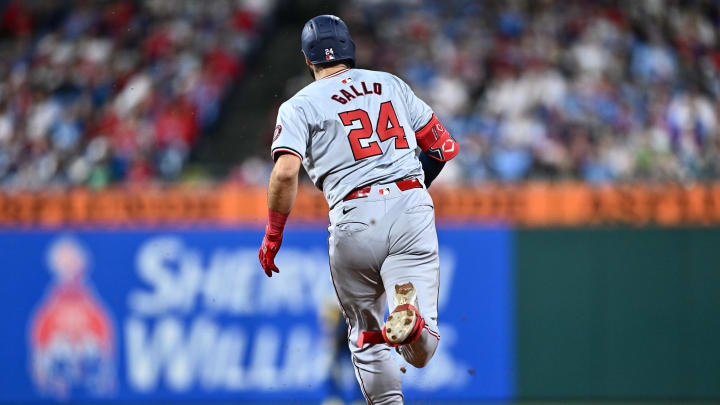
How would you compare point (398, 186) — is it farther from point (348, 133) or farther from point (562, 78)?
point (562, 78)

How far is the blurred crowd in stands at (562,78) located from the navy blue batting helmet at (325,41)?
21.5 feet

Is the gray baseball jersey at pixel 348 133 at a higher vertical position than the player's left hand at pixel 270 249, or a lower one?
higher

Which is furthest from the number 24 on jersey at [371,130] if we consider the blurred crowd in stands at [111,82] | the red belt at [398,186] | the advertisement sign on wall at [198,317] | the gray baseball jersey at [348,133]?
the blurred crowd in stands at [111,82]

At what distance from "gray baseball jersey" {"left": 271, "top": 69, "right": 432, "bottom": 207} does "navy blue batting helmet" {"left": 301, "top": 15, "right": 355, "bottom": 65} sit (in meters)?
0.13

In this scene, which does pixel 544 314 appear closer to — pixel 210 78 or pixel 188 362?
pixel 188 362

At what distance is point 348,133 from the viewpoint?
5543mm

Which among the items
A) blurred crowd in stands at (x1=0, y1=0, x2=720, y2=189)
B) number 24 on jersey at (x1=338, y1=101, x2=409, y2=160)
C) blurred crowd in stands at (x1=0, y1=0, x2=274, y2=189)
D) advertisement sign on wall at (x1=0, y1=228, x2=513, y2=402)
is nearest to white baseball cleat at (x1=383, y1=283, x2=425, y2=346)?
number 24 on jersey at (x1=338, y1=101, x2=409, y2=160)

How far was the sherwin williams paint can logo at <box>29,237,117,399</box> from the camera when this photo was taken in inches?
475

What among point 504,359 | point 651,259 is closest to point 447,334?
point 504,359

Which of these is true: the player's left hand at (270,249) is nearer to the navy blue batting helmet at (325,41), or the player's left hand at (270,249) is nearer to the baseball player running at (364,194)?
the baseball player running at (364,194)

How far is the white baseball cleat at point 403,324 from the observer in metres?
5.15

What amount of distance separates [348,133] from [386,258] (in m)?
0.72

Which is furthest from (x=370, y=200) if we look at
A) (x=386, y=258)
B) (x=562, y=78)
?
(x=562, y=78)

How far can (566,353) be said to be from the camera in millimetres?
11898
